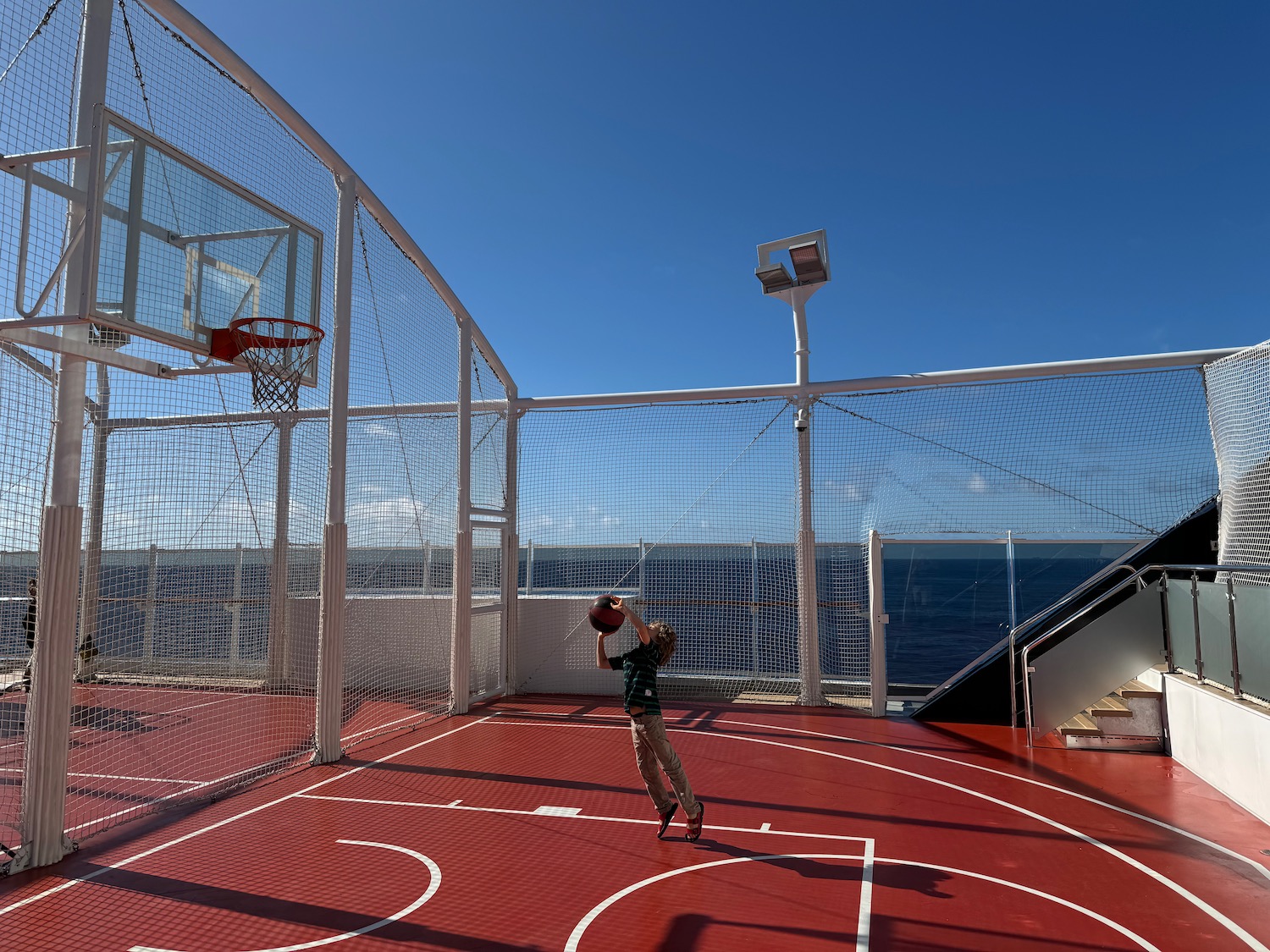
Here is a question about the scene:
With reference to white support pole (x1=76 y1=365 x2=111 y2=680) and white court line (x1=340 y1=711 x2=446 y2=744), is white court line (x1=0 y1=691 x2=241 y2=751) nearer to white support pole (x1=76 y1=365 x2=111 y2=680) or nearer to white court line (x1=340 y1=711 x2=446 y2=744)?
white support pole (x1=76 y1=365 x2=111 y2=680)

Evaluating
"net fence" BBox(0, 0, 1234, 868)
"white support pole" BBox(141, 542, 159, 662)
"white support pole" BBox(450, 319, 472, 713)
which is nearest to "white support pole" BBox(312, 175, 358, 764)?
"net fence" BBox(0, 0, 1234, 868)

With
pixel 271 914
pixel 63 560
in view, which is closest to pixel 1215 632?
pixel 271 914

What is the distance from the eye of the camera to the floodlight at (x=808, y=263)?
9.91m

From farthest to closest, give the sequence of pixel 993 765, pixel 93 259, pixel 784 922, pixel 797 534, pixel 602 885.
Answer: pixel 797 534, pixel 993 765, pixel 93 259, pixel 602 885, pixel 784 922

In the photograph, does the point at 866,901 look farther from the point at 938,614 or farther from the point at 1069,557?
the point at 938,614

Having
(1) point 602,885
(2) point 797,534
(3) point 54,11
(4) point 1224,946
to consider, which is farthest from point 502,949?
(2) point 797,534

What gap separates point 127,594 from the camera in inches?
467

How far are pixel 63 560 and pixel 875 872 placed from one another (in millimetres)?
5455

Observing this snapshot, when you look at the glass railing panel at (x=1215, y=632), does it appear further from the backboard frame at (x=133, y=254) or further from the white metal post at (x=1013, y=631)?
the backboard frame at (x=133, y=254)

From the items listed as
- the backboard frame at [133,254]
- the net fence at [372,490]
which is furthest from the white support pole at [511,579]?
the backboard frame at [133,254]

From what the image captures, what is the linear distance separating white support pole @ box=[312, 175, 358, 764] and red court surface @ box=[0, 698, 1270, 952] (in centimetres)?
50

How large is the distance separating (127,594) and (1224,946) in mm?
13161

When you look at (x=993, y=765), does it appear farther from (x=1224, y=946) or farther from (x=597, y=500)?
(x=597, y=500)

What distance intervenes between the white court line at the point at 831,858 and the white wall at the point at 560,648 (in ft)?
19.8
